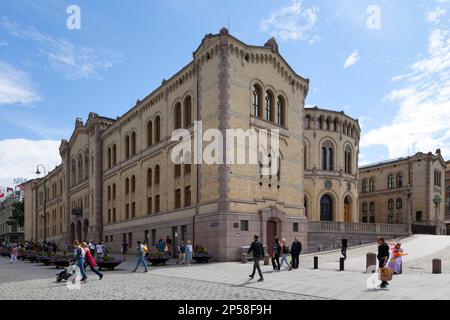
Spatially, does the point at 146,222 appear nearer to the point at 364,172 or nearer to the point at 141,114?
the point at 141,114

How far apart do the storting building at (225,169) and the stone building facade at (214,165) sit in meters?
0.08

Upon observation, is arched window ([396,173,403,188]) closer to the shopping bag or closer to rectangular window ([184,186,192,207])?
rectangular window ([184,186,192,207])

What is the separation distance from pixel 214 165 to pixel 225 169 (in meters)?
1.07

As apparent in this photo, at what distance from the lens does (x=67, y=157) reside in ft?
213

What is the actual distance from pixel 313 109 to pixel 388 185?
21.9 meters

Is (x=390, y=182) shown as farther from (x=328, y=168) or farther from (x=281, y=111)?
(x=281, y=111)

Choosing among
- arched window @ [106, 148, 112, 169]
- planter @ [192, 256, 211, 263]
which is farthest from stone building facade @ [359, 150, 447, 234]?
arched window @ [106, 148, 112, 169]

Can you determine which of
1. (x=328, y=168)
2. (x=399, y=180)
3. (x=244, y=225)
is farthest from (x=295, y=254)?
(x=399, y=180)

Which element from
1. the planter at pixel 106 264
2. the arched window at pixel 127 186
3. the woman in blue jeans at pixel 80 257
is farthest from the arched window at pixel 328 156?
the woman in blue jeans at pixel 80 257

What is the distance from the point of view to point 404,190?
6097cm

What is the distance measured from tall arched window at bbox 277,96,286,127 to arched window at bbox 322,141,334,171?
15612mm

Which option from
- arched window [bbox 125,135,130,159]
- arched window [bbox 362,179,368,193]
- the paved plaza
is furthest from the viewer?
arched window [bbox 362,179,368,193]

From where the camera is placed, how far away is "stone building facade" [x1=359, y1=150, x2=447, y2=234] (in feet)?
195
